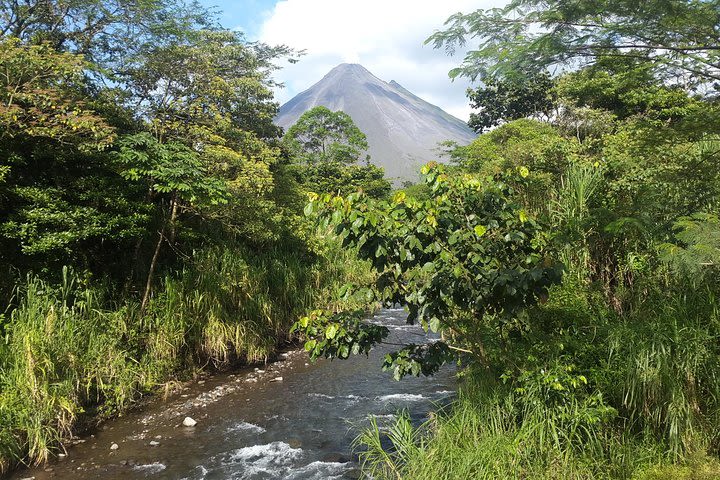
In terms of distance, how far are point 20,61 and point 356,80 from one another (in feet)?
387

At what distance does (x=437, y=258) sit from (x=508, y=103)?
3282 cm

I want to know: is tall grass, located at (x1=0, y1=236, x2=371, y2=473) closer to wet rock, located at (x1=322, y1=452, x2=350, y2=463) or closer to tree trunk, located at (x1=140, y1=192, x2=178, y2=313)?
tree trunk, located at (x1=140, y1=192, x2=178, y2=313)

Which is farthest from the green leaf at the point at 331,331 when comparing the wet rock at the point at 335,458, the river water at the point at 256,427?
the wet rock at the point at 335,458

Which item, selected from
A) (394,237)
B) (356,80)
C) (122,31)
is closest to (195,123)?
(122,31)

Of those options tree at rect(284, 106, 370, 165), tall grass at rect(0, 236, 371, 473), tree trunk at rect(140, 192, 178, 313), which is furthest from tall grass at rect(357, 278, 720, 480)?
tree at rect(284, 106, 370, 165)

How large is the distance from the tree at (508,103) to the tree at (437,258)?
2790 centimetres

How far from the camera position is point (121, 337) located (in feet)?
20.1

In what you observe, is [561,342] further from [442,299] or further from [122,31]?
[122,31]

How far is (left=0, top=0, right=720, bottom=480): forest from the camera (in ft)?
11.0

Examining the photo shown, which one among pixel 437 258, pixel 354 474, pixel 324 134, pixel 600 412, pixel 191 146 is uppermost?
pixel 324 134

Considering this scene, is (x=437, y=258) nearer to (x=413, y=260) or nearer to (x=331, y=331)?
(x=413, y=260)

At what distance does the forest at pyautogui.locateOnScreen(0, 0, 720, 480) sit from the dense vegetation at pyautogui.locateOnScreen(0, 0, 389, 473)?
36mm

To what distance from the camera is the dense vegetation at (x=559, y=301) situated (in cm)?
321

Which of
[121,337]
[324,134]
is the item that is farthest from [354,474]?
[324,134]
